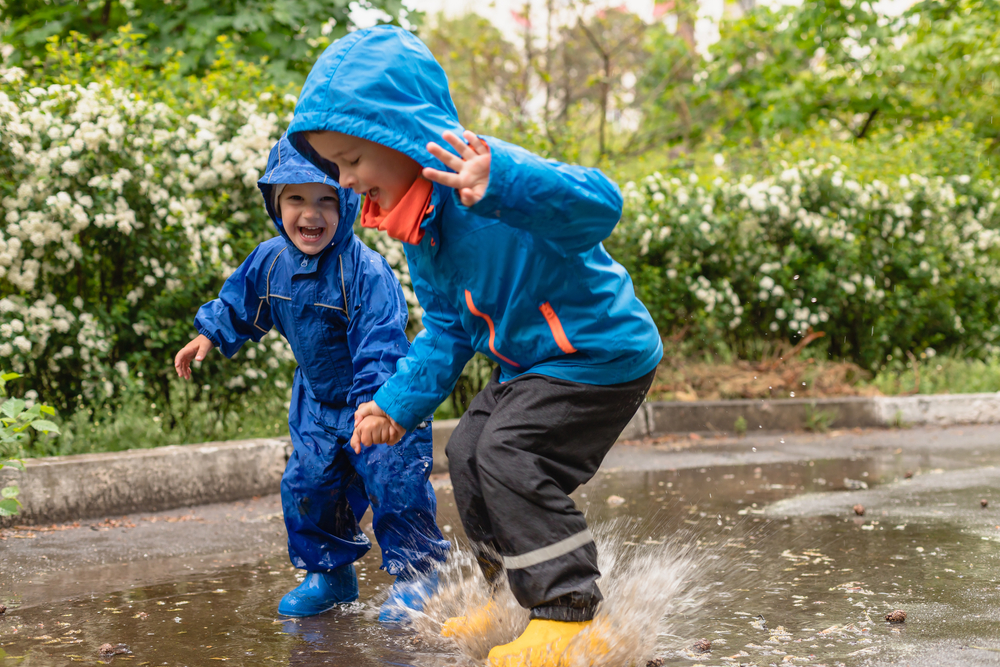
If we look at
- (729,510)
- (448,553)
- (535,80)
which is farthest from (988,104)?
(448,553)

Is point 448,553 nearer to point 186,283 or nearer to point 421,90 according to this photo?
point 421,90

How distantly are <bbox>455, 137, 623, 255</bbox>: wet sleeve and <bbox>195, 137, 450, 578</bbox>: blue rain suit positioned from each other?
3.12 feet

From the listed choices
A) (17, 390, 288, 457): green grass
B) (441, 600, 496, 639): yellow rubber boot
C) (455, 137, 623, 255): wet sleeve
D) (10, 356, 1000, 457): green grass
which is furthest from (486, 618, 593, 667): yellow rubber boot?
(17, 390, 288, 457): green grass

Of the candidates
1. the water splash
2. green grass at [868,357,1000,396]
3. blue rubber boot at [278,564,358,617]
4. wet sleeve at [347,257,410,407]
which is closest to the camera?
the water splash

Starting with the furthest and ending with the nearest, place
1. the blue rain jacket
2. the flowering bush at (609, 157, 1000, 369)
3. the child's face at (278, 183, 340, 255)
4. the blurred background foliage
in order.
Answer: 1. the flowering bush at (609, 157, 1000, 369)
2. the blurred background foliage
3. the child's face at (278, 183, 340, 255)
4. the blue rain jacket

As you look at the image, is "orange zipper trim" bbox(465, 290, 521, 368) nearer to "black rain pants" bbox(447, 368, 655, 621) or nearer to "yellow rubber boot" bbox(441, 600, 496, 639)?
"black rain pants" bbox(447, 368, 655, 621)

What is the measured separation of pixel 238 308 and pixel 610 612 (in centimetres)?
158

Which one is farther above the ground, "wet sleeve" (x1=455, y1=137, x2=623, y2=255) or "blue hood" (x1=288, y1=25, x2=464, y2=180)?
"blue hood" (x1=288, y1=25, x2=464, y2=180)

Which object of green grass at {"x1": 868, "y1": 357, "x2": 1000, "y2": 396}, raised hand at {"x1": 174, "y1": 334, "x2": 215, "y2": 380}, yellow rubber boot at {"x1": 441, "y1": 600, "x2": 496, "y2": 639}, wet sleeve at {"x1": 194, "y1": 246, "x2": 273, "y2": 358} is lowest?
green grass at {"x1": 868, "y1": 357, "x2": 1000, "y2": 396}

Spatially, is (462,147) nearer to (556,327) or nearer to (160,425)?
(556,327)

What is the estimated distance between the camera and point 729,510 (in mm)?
4266

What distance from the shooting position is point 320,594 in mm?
2912

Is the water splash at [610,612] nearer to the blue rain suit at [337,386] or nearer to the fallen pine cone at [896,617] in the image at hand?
the blue rain suit at [337,386]

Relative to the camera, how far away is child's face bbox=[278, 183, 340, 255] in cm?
300
